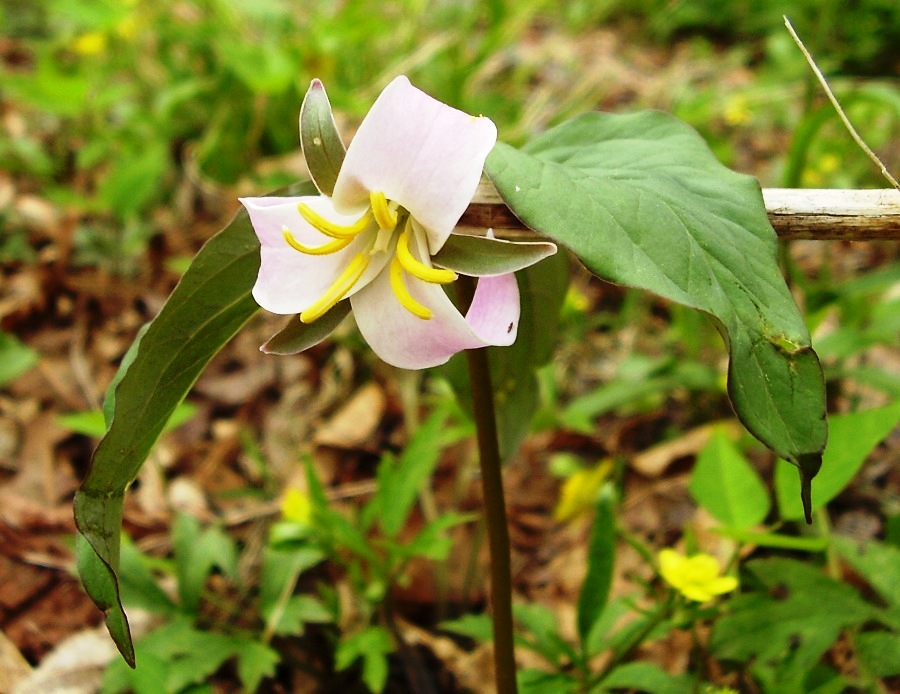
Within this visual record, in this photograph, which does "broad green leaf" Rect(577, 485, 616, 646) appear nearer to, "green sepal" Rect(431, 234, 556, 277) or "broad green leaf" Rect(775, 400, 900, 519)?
"broad green leaf" Rect(775, 400, 900, 519)

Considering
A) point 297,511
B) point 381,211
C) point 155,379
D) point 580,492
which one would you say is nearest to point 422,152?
point 381,211

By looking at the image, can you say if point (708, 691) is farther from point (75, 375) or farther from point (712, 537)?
point (75, 375)

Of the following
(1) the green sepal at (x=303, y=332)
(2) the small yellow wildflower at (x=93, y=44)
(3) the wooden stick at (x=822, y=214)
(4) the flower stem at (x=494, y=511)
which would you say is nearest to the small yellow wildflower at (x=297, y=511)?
(4) the flower stem at (x=494, y=511)

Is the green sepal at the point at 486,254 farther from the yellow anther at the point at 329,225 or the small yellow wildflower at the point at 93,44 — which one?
the small yellow wildflower at the point at 93,44

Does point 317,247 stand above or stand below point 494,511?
above

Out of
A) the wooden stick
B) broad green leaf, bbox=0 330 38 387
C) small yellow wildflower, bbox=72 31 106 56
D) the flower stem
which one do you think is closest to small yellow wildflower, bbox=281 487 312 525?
the flower stem

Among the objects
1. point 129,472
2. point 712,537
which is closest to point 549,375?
point 712,537

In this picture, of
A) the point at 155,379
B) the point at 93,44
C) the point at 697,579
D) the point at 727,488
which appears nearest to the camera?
the point at 155,379

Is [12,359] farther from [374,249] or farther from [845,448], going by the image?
[845,448]
